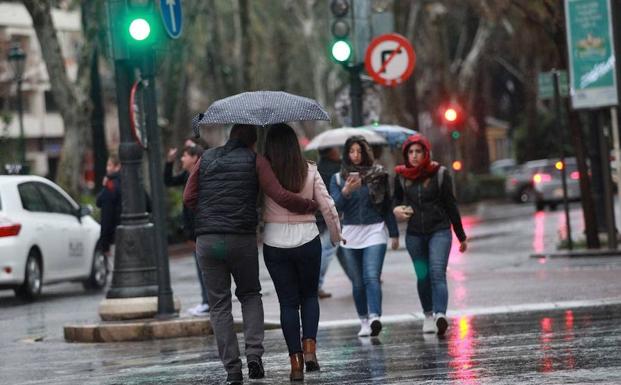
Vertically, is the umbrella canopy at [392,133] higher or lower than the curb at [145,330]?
higher

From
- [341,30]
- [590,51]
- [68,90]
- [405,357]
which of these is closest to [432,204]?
[405,357]

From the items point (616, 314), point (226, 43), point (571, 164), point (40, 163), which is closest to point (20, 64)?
point (571, 164)

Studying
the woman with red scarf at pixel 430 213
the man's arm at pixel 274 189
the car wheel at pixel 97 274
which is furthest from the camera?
the car wheel at pixel 97 274

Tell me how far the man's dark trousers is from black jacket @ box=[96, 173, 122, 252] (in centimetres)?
977

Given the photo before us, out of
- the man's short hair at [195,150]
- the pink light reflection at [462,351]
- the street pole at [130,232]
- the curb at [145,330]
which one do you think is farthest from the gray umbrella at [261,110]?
the street pole at [130,232]

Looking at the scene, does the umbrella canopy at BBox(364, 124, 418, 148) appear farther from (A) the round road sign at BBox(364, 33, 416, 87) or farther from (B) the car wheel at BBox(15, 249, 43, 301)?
(B) the car wheel at BBox(15, 249, 43, 301)

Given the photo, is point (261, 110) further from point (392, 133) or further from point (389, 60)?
point (392, 133)

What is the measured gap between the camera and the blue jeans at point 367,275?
13.2 meters

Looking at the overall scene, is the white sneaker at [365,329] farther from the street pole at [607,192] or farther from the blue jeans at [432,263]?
the street pole at [607,192]

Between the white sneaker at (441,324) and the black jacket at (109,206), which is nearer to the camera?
the white sneaker at (441,324)

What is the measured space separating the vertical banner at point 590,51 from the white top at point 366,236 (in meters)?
9.31

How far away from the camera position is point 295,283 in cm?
1034

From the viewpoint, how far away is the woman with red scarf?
13039mm

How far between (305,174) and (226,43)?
48.6 m
